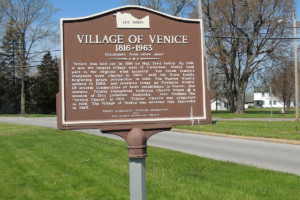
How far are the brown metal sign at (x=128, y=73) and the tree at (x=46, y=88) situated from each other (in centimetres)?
4356

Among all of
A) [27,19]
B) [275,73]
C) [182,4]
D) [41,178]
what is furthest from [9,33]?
[41,178]

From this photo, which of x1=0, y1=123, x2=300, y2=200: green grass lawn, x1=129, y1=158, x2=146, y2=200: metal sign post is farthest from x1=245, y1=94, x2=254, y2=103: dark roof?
x1=129, y1=158, x2=146, y2=200: metal sign post

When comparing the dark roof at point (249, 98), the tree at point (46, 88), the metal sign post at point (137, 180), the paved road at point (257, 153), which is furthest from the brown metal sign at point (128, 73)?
the dark roof at point (249, 98)

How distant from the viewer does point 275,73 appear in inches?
1384

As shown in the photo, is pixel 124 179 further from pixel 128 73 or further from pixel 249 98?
pixel 249 98

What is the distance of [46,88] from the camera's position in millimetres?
46969

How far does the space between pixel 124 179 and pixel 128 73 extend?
9.55 ft

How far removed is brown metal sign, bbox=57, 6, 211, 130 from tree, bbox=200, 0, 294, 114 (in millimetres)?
29885

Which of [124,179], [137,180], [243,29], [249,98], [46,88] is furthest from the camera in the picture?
[249,98]

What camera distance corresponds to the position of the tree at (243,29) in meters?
34.1

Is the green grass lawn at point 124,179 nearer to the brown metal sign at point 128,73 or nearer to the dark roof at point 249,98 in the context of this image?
the brown metal sign at point 128,73

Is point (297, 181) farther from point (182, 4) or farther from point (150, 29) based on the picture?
point (182, 4)

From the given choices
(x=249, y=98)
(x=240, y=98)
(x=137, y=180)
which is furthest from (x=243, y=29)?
(x=249, y=98)

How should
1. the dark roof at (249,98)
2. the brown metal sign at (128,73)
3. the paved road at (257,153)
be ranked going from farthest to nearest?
the dark roof at (249,98) < the paved road at (257,153) < the brown metal sign at (128,73)
